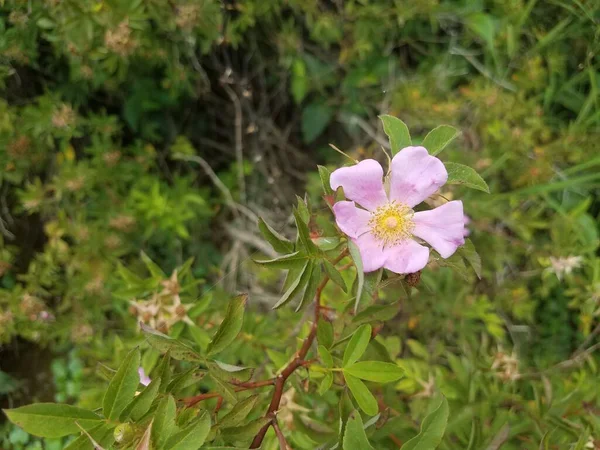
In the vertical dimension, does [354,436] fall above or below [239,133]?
above

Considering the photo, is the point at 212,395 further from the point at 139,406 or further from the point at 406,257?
the point at 406,257

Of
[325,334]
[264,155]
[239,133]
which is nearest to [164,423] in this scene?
[325,334]

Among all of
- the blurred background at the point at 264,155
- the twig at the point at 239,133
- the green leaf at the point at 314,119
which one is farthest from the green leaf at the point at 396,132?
the green leaf at the point at 314,119

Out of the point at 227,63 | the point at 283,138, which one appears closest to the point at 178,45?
the point at 227,63

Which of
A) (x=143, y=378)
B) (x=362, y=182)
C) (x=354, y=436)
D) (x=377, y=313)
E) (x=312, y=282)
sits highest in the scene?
(x=362, y=182)

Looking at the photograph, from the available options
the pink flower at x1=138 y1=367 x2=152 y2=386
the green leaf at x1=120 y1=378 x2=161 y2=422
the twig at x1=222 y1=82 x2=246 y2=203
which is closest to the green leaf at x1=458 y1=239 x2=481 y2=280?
the green leaf at x1=120 y1=378 x2=161 y2=422

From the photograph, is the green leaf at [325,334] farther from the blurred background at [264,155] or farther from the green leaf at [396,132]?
the blurred background at [264,155]

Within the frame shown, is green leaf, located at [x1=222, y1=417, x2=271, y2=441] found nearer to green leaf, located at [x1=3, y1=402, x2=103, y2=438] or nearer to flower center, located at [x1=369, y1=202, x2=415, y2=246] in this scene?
green leaf, located at [x1=3, y1=402, x2=103, y2=438]
